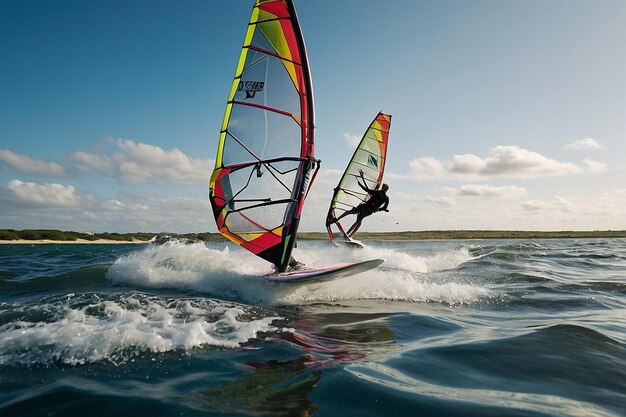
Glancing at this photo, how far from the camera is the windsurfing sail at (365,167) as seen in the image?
15672 millimetres

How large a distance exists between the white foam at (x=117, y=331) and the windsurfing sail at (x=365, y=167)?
10807mm

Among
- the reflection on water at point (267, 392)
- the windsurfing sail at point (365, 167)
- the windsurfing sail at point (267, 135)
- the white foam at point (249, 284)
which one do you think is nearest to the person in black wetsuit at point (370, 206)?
the windsurfing sail at point (365, 167)

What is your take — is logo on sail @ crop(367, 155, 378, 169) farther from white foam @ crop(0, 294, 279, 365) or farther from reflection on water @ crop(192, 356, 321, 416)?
reflection on water @ crop(192, 356, 321, 416)

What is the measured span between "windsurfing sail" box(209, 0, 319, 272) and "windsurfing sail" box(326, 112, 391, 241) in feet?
26.8

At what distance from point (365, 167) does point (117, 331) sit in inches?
525

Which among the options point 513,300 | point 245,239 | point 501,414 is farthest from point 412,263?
point 501,414

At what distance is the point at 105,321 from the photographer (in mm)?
3924

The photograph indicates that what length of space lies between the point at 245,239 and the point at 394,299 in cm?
293

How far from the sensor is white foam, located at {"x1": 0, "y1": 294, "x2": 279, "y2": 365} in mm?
→ 3049

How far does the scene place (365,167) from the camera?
15.9m

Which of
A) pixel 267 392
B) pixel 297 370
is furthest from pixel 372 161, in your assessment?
pixel 267 392

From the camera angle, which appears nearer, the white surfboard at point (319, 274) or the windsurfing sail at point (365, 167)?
the white surfboard at point (319, 274)

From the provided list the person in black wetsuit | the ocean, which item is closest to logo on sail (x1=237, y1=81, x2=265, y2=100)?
the ocean

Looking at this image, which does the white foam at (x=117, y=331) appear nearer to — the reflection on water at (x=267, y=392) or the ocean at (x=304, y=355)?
the ocean at (x=304, y=355)
